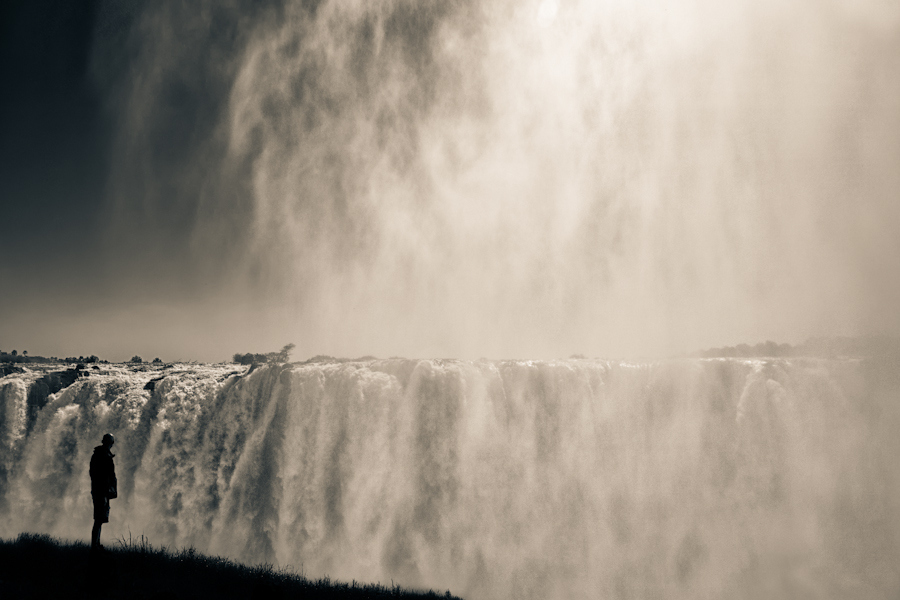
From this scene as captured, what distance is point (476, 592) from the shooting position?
15.8m

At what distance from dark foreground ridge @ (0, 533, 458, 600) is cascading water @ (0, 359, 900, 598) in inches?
150

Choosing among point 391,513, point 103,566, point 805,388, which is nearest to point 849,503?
point 805,388

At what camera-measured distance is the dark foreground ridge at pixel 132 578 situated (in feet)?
27.1

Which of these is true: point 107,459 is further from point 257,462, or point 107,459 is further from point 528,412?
point 528,412

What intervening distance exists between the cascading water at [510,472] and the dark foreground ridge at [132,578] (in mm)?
3812

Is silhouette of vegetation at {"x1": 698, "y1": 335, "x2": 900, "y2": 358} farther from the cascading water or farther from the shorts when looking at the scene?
the shorts

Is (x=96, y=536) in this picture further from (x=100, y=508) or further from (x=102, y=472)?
(x=102, y=472)

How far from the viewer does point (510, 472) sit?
16.7 m

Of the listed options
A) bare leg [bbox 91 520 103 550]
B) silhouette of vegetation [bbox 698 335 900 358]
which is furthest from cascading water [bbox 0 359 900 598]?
bare leg [bbox 91 520 103 550]

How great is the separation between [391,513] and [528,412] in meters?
6.65

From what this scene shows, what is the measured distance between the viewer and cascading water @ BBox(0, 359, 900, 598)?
13930 mm

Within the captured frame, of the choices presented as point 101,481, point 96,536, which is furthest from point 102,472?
point 96,536

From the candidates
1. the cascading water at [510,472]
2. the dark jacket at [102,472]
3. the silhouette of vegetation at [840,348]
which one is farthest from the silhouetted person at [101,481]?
the silhouette of vegetation at [840,348]

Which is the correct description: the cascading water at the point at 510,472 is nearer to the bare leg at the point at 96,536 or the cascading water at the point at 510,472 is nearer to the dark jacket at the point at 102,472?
the bare leg at the point at 96,536
